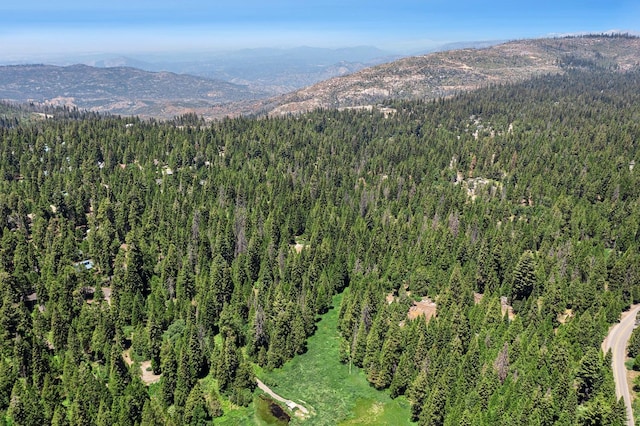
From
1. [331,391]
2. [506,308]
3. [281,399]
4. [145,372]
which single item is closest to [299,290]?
[331,391]

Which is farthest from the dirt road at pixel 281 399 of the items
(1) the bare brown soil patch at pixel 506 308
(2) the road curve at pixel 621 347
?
(1) the bare brown soil patch at pixel 506 308

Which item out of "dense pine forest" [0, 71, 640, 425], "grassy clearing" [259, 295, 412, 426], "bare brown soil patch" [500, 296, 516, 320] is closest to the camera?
"dense pine forest" [0, 71, 640, 425]

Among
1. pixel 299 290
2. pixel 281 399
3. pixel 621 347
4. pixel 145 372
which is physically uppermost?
pixel 621 347

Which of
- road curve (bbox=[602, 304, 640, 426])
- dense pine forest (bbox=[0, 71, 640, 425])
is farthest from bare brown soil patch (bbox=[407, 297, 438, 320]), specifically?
road curve (bbox=[602, 304, 640, 426])

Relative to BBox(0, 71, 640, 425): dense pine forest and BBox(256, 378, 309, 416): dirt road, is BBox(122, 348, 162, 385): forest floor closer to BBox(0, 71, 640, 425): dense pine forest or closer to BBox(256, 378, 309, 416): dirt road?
BBox(0, 71, 640, 425): dense pine forest

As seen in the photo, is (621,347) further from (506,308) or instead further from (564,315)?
(506,308)

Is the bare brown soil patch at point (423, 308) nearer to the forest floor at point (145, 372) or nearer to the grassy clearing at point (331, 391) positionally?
the grassy clearing at point (331, 391)
